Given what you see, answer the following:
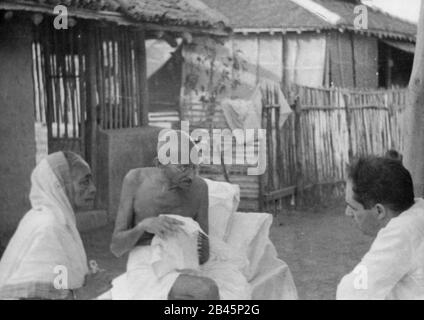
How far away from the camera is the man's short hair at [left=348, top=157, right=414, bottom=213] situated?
250cm

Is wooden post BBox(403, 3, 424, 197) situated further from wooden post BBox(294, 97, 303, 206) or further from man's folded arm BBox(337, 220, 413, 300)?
wooden post BBox(294, 97, 303, 206)

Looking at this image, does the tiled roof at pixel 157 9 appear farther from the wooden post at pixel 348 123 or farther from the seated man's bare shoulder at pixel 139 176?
the wooden post at pixel 348 123

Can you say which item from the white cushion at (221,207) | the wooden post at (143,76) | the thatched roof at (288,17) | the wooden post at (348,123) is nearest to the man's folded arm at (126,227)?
the white cushion at (221,207)

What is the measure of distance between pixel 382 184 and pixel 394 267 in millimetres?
315

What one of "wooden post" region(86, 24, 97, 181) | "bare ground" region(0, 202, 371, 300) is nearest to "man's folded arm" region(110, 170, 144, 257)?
"bare ground" region(0, 202, 371, 300)

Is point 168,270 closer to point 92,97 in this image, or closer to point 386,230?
point 386,230

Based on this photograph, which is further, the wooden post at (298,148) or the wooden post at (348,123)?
the wooden post at (348,123)

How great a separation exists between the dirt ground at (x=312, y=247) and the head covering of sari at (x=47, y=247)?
2.68 meters

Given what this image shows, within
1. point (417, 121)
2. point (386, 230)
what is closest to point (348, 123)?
point (417, 121)

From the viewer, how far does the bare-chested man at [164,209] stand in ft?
11.2

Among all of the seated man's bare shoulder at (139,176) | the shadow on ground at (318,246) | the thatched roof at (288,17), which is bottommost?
the shadow on ground at (318,246)

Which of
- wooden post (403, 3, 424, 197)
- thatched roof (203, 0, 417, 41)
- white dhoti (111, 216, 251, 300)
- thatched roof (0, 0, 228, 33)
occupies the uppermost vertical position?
thatched roof (203, 0, 417, 41)

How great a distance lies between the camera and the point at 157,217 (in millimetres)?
3533

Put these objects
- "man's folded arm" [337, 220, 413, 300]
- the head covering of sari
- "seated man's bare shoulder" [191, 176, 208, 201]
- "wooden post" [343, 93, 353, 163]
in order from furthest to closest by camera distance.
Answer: "wooden post" [343, 93, 353, 163] → "seated man's bare shoulder" [191, 176, 208, 201] → the head covering of sari → "man's folded arm" [337, 220, 413, 300]
